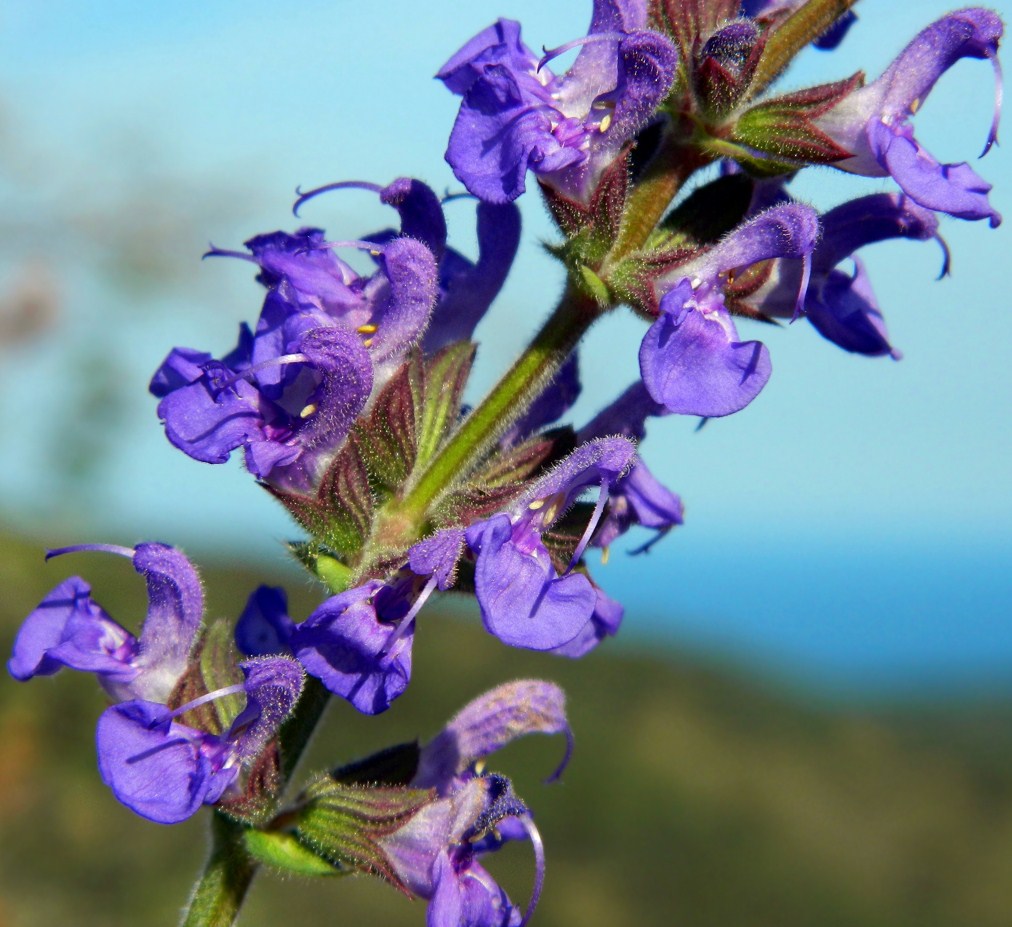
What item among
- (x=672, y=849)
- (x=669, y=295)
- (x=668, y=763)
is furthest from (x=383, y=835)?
(x=668, y=763)

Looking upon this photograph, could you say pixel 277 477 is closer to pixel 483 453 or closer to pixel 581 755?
pixel 483 453

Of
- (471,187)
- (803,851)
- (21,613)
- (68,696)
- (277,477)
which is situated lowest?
(803,851)

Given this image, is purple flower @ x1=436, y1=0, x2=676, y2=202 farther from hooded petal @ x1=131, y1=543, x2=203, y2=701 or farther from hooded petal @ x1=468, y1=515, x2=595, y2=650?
hooded petal @ x1=131, y1=543, x2=203, y2=701

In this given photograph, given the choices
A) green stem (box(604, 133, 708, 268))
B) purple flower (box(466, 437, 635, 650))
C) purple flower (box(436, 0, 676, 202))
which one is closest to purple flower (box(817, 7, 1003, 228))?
green stem (box(604, 133, 708, 268))

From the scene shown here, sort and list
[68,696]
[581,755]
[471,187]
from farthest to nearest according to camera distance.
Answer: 1. [581,755]
2. [68,696]
3. [471,187]

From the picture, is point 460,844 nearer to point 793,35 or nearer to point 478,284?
point 478,284

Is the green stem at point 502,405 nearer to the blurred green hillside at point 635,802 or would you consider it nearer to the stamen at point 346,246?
the stamen at point 346,246
